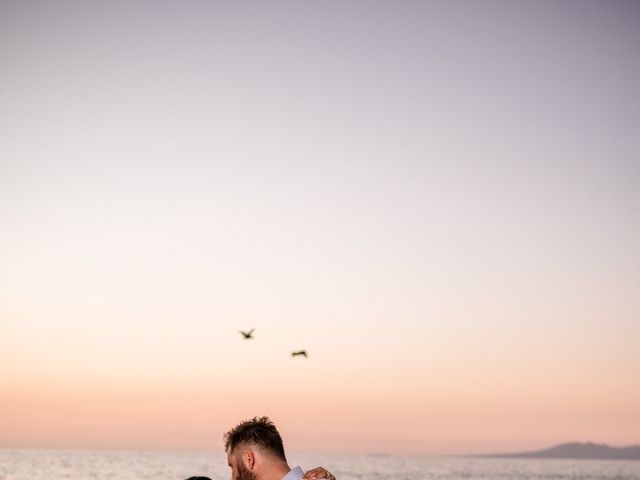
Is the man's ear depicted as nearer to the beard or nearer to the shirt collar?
the beard

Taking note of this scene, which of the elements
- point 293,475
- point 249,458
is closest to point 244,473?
point 249,458

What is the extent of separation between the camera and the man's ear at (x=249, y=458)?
5.40 m

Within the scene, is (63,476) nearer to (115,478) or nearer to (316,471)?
(115,478)

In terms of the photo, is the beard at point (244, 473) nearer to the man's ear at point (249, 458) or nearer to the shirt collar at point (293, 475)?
the man's ear at point (249, 458)

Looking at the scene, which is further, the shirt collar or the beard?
the beard

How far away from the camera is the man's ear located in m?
5.40

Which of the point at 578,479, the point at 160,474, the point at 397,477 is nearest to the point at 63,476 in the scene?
the point at 160,474

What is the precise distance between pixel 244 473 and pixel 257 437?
0.28 metres

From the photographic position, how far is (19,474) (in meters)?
82.3

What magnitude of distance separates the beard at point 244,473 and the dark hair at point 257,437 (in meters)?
0.15

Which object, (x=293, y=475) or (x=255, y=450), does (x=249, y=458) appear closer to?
(x=255, y=450)

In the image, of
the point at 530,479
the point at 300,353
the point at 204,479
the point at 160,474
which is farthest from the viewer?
the point at 530,479

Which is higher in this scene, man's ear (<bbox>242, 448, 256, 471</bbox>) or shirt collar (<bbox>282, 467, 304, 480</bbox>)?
man's ear (<bbox>242, 448, 256, 471</bbox>)

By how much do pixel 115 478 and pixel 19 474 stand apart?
34.6 ft
